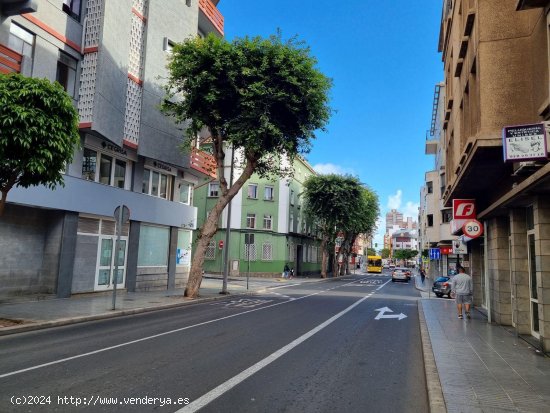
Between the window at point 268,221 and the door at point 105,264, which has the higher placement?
the window at point 268,221

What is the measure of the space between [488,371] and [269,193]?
38666 millimetres

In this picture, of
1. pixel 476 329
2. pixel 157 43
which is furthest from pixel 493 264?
pixel 157 43

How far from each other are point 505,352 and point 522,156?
4.01 meters

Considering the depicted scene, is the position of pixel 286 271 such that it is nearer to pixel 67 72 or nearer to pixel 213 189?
pixel 213 189

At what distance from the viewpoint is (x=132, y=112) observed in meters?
18.8

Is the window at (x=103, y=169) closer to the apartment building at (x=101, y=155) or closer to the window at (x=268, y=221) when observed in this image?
the apartment building at (x=101, y=155)

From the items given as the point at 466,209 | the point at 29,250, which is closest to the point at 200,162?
the point at 29,250

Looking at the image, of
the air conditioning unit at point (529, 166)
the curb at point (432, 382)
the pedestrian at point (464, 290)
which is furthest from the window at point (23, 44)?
the pedestrian at point (464, 290)

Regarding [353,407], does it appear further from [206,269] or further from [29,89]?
[206,269]

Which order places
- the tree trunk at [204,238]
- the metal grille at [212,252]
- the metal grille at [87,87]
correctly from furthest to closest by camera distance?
the metal grille at [212,252], the tree trunk at [204,238], the metal grille at [87,87]

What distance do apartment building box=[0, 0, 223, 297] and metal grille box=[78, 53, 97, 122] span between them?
4 centimetres

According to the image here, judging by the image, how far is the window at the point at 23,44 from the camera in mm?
13625

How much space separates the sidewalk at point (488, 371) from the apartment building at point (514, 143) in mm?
745

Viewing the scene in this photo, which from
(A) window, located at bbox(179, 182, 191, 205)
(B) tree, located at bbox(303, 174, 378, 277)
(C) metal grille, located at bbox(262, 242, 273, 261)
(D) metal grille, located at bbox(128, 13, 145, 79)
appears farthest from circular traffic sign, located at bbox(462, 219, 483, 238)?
(C) metal grille, located at bbox(262, 242, 273, 261)
